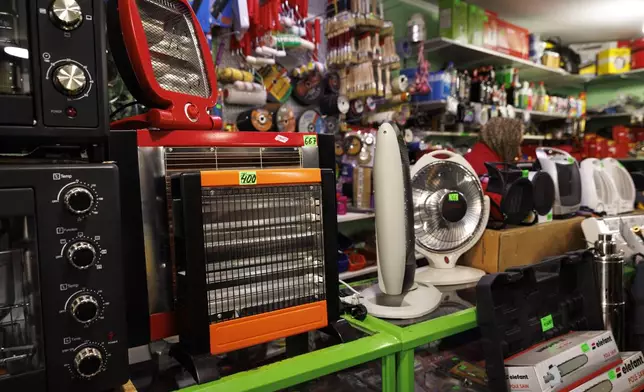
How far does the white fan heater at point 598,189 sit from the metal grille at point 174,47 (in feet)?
6.28

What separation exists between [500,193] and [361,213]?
1.13 m

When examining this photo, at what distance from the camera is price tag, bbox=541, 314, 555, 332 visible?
4.04ft

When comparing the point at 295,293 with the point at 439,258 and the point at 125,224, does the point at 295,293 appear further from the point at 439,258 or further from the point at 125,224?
the point at 439,258

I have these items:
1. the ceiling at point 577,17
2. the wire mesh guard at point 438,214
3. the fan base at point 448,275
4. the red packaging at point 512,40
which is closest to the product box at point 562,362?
the fan base at point 448,275

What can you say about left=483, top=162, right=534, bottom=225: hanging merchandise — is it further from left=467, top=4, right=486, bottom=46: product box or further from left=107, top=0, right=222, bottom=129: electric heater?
left=467, top=4, right=486, bottom=46: product box

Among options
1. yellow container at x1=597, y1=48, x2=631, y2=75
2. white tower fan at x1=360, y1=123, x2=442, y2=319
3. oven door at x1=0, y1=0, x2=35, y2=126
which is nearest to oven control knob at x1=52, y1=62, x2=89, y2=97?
oven door at x1=0, y1=0, x2=35, y2=126

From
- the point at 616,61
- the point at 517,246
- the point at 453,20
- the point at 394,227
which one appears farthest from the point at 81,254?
the point at 616,61

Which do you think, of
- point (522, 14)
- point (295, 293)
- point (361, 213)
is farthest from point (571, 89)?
point (295, 293)

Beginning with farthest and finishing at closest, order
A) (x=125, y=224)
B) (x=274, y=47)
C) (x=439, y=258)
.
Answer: (x=274, y=47)
(x=439, y=258)
(x=125, y=224)

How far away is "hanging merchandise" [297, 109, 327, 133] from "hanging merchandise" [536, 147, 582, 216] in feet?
4.49

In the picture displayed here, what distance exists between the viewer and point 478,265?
1539mm

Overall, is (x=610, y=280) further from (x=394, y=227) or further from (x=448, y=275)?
(x=394, y=227)

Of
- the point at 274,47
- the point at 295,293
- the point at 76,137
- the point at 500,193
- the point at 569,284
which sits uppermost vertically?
the point at 274,47

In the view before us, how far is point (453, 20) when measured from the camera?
3482 millimetres
